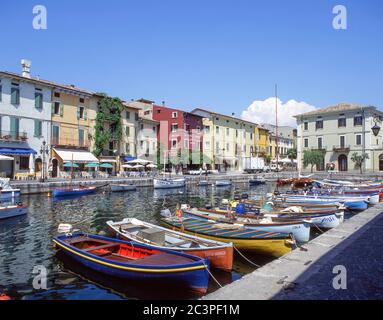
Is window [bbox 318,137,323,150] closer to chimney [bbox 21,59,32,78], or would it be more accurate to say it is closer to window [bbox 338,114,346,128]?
window [bbox 338,114,346,128]

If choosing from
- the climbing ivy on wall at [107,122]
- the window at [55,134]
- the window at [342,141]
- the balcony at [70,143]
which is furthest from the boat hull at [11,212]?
the window at [342,141]

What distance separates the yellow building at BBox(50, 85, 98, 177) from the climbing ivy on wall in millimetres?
1029

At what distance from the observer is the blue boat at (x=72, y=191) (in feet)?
104

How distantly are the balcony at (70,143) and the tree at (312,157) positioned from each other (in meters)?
43.4

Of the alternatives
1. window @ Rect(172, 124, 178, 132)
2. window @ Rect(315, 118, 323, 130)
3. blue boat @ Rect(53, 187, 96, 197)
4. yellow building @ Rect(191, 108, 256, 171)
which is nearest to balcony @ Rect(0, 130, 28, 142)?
blue boat @ Rect(53, 187, 96, 197)

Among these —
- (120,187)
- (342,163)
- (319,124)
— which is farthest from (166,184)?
(319,124)

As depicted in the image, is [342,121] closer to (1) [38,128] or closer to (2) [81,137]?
(2) [81,137]

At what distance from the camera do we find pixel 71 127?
154 ft

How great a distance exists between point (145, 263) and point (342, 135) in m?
67.9

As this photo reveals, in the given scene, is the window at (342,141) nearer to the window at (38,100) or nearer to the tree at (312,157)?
the tree at (312,157)

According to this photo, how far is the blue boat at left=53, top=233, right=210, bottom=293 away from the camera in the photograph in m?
8.81
